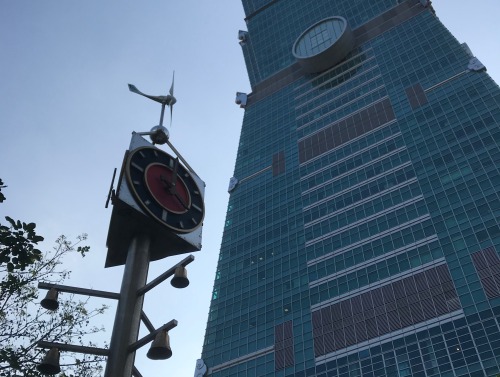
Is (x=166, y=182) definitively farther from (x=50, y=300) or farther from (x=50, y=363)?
(x=50, y=363)

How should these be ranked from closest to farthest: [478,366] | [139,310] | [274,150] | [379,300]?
[139,310]
[478,366]
[379,300]
[274,150]

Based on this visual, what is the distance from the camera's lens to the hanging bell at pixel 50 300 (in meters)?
12.1

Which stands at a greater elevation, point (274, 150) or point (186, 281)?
point (274, 150)

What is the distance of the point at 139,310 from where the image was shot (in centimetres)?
1201

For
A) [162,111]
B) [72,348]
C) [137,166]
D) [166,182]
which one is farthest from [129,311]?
[162,111]

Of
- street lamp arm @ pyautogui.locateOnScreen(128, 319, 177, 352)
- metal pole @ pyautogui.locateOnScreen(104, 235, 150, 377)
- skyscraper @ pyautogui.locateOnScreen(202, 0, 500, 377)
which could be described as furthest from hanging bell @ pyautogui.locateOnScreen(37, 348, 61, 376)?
skyscraper @ pyautogui.locateOnScreen(202, 0, 500, 377)

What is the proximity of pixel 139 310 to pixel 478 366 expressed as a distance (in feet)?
182

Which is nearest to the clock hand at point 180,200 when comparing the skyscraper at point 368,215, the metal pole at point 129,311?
the metal pole at point 129,311

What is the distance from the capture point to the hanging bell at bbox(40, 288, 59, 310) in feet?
39.6

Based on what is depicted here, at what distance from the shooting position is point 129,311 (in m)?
11.8

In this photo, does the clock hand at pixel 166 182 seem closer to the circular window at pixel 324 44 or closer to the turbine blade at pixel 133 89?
the turbine blade at pixel 133 89

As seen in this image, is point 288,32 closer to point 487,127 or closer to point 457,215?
point 487,127

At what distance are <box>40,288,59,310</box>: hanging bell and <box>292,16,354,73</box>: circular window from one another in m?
109

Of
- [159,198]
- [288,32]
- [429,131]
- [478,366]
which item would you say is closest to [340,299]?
[478,366]
